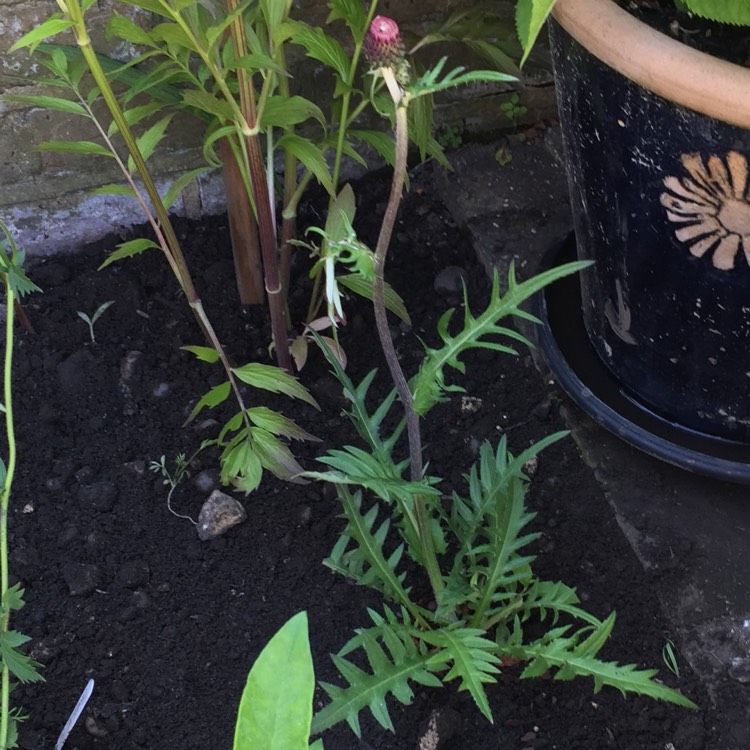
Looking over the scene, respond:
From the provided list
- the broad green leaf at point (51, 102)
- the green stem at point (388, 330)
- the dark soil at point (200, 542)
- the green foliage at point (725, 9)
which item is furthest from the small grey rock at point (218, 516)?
the green foliage at point (725, 9)

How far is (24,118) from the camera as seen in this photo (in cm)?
181

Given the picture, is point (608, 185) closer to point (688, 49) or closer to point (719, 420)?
point (688, 49)

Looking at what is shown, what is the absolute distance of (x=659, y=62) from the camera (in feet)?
3.87

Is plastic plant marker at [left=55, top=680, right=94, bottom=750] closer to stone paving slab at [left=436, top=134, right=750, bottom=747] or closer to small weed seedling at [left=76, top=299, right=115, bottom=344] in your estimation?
small weed seedling at [left=76, top=299, right=115, bottom=344]

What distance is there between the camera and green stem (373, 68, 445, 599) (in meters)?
0.83

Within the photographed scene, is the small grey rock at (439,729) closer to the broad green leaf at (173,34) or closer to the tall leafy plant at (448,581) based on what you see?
the tall leafy plant at (448,581)

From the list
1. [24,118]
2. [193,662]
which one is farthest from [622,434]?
[24,118]

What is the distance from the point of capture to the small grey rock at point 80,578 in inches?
60.1

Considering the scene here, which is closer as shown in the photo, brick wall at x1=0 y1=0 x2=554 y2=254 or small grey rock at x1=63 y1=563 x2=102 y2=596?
small grey rock at x1=63 y1=563 x2=102 y2=596

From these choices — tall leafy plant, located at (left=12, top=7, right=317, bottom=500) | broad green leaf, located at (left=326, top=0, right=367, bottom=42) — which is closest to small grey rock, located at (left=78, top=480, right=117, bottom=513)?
tall leafy plant, located at (left=12, top=7, right=317, bottom=500)

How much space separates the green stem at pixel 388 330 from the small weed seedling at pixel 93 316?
85cm

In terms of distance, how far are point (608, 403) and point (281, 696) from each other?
113 centimetres

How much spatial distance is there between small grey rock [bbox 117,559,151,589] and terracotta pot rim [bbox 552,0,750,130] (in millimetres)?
1078

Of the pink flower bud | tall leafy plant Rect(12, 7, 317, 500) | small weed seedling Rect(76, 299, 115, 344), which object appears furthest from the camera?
small weed seedling Rect(76, 299, 115, 344)
